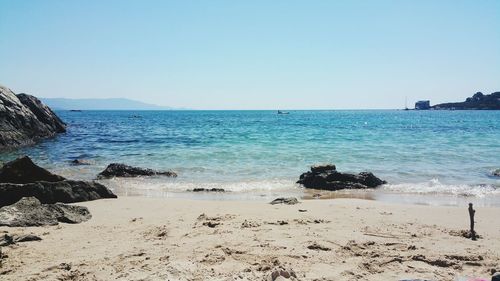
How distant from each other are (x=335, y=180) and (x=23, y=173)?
9661 mm

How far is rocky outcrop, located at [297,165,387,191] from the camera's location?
14.1m

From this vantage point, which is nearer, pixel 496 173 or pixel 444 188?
pixel 444 188

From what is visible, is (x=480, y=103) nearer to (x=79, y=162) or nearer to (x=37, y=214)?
(x=79, y=162)

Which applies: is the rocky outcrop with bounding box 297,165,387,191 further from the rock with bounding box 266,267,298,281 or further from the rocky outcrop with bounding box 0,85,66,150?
the rocky outcrop with bounding box 0,85,66,150

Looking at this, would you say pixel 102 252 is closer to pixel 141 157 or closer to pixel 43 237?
pixel 43 237

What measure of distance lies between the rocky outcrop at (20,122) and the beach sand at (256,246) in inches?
882

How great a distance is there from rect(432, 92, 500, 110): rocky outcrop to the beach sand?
17376 centimetres

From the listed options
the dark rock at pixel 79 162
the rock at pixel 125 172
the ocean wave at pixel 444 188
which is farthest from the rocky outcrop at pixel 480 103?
the rock at pixel 125 172

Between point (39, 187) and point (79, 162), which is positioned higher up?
point (39, 187)

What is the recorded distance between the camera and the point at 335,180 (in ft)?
47.5

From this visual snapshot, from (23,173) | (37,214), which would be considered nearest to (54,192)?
(23,173)

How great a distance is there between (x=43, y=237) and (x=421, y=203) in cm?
932

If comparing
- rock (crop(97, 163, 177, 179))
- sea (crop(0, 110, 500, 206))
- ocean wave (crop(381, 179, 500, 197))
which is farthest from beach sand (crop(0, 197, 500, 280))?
rock (crop(97, 163, 177, 179))

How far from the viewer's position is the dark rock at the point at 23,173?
35.1 feet
